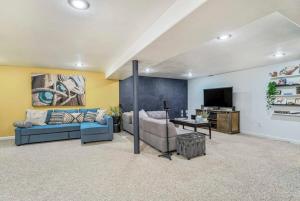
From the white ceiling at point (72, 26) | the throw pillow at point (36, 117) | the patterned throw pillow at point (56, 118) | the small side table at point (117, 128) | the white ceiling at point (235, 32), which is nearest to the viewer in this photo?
the white ceiling at point (235, 32)

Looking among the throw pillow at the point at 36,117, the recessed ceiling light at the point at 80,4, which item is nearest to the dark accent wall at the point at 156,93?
the throw pillow at the point at 36,117

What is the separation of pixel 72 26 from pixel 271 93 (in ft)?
18.2

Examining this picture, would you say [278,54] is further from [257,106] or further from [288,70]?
[257,106]

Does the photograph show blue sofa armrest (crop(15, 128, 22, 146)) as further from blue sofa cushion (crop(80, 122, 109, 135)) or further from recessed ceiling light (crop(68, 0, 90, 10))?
recessed ceiling light (crop(68, 0, 90, 10))

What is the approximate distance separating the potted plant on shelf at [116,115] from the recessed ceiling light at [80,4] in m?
4.40

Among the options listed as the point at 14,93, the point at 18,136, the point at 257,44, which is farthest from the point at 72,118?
the point at 257,44

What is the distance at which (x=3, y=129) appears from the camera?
497cm

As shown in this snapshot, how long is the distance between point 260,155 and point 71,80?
19.8 ft

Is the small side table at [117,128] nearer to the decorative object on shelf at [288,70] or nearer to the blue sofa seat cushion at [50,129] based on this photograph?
the blue sofa seat cushion at [50,129]

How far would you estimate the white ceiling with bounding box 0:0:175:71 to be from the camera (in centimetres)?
192

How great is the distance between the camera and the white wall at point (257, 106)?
465 cm

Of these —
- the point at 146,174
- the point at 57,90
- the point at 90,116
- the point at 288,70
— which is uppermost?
the point at 288,70

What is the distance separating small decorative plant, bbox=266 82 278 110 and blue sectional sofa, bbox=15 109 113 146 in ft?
16.3

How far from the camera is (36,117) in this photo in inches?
191
